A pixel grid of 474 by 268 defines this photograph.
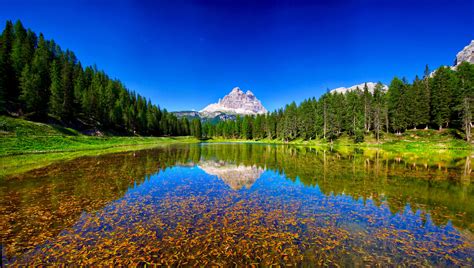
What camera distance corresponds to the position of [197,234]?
8039 mm

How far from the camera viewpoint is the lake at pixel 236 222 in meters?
6.59

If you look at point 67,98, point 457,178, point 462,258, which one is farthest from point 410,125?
point 67,98

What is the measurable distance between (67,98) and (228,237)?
249ft

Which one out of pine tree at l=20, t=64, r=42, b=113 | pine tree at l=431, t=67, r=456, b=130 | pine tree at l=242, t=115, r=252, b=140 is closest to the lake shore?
pine tree at l=20, t=64, r=42, b=113

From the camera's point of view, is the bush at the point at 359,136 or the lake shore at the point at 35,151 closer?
the lake shore at the point at 35,151

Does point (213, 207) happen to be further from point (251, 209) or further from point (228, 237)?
point (228, 237)

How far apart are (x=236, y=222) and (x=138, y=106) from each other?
4725 inches

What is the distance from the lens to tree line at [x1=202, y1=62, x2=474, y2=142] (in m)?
61.4

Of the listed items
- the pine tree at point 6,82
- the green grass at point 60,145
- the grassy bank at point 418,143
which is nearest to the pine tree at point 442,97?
the grassy bank at point 418,143

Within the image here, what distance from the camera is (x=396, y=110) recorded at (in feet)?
241

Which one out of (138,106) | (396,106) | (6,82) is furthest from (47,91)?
(396,106)

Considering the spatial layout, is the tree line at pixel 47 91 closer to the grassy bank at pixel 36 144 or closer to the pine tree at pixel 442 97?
the grassy bank at pixel 36 144

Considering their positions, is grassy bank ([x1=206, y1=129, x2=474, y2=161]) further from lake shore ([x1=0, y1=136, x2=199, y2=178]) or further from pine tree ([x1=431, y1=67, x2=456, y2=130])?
lake shore ([x1=0, y1=136, x2=199, y2=178])

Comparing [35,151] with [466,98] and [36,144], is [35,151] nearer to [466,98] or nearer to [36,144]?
[36,144]
